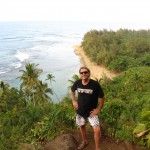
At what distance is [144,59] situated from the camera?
57062mm

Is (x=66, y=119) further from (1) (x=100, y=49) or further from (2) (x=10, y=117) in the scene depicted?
(1) (x=100, y=49)

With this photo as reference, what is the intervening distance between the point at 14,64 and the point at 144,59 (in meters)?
32.3

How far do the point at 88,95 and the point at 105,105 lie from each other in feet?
8.27

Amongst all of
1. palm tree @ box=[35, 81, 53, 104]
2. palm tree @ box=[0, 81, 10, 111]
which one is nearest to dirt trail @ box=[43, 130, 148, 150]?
palm tree @ box=[0, 81, 10, 111]

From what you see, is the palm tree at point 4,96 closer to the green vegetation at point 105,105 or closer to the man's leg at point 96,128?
the green vegetation at point 105,105

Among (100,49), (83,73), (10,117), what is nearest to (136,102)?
(10,117)

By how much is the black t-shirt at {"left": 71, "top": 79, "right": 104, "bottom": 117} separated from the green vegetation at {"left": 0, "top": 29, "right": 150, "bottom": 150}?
1.81m

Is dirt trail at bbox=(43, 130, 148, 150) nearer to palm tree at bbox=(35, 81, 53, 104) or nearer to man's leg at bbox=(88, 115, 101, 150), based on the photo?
man's leg at bbox=(88, 115, 101, 150)

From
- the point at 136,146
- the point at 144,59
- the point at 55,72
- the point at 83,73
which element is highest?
the point at 83,73

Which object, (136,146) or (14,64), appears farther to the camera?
(14,64)

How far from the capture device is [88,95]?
697 centimetres

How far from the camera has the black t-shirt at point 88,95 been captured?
6.91 metres

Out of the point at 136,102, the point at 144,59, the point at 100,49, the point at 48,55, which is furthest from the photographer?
the point at 48,55

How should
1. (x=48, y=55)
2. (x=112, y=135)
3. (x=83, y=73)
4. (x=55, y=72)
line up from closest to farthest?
(x=83, y=73), (x=112, y=135), (x=55, y=72), (x=48, y=55)
